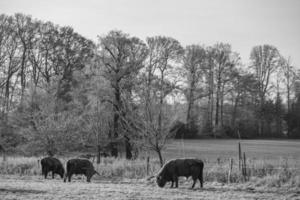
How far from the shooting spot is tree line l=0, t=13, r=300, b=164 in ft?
103

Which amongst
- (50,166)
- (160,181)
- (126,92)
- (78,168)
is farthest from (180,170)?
(126,92)

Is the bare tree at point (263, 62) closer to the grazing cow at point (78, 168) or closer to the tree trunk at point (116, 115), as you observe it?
the tree trunk at point (116, 115)

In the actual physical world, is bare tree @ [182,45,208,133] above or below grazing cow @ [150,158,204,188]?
above

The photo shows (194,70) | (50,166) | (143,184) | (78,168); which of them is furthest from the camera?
(194,70)

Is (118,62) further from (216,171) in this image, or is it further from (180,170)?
(180,170)

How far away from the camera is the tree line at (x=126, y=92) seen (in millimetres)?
31297

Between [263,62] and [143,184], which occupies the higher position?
[263,62]

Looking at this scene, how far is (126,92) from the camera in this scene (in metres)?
32.6

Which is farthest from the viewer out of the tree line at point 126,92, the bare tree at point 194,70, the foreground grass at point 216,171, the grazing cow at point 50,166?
the bare tree at point 194,70

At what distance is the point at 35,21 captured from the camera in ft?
149

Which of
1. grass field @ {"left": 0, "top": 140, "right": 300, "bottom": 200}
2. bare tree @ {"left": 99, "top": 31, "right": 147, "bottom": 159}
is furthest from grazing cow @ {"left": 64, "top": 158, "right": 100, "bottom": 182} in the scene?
bare tree @ {"left": 99, "top": 31, "right": 147, "bottom": 159}

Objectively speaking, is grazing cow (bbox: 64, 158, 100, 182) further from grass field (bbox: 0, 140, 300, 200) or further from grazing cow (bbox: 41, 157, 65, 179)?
grazing cow (bbox: 41, 157, 65, 179)

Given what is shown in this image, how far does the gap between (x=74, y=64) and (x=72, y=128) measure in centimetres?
1486

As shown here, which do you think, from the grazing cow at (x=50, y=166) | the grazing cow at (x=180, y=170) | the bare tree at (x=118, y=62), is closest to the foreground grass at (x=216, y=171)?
the grazing cow at (x=50, y=166)
